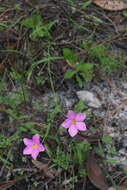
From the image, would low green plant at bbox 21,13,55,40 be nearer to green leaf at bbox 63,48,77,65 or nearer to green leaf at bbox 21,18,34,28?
green leaf at bbox 21,18,34,28

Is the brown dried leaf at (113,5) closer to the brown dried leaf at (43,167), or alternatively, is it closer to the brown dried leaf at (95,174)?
the brown dried leaf at (95,174)

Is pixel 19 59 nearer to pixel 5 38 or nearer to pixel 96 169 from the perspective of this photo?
pixel 5 38

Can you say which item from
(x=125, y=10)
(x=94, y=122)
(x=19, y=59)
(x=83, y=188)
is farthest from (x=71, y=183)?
(x=125, y=10)

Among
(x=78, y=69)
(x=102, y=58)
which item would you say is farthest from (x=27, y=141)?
(x=102, y=58)

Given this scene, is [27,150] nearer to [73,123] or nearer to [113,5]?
[73,123]

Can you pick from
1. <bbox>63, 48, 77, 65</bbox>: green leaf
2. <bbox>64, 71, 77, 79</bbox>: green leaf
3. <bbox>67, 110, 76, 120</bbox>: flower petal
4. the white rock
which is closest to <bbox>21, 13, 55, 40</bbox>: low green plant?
<bbox>63, 48, 77, 65</bbox>: green leaf

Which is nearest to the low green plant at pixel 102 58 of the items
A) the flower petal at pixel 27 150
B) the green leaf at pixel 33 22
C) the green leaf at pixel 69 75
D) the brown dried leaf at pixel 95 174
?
the green leaf at pixel 69 75
